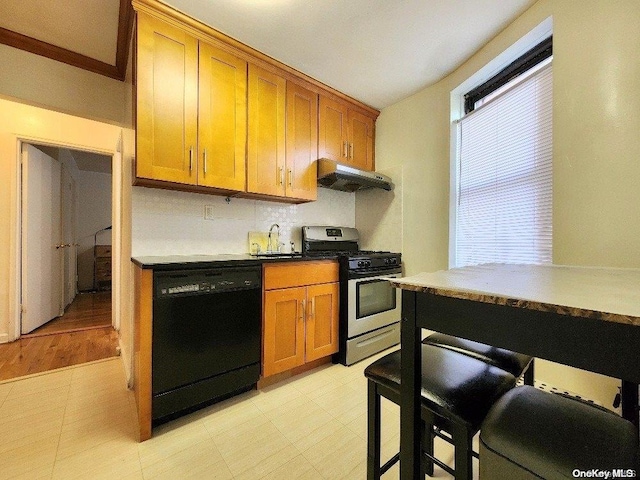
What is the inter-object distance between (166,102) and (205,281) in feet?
3.76

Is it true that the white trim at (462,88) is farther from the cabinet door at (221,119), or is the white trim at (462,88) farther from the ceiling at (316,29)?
the cabinet door at (221,119)

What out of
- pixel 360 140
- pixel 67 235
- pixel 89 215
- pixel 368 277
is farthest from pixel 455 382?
pixel 89 215

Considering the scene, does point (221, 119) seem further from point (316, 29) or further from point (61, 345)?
point (61, 345)

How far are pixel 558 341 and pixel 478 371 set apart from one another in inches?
17.4

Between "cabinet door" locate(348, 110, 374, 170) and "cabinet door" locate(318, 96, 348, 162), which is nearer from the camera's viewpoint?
"cabinet door" locate(318, 96, 348, 162)

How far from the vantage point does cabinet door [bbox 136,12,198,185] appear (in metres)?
1.59

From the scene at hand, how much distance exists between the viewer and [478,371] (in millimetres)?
923

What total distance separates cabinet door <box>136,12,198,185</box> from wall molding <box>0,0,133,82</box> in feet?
0.87

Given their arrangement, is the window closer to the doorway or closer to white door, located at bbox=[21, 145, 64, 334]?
the doorway

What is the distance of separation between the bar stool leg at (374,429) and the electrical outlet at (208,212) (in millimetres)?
1739

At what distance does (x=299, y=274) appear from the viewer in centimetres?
196

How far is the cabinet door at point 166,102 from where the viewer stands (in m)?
1.59

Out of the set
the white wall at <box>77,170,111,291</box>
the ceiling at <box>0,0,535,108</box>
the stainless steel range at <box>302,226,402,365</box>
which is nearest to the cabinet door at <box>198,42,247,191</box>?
the ceiling at <box>0,0,535,108</box>

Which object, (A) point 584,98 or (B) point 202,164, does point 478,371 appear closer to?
(A) point 584,98
